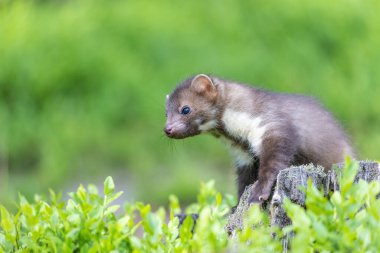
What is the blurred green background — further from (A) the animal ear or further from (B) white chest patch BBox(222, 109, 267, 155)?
(B) white chest patch BBox(222, 109, 267, 155)

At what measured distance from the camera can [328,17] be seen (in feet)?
36.7

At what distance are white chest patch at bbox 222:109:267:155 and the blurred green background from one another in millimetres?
3199

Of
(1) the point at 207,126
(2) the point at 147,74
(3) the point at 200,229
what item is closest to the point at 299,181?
(3) the point at 200,229

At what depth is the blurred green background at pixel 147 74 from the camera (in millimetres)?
9781

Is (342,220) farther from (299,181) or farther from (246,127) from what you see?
(246,127)

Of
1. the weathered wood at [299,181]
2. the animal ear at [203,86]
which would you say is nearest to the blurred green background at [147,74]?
the animal ear at [203,86]

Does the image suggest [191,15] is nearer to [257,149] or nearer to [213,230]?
[257,149]

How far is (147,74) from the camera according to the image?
1073 centimetres

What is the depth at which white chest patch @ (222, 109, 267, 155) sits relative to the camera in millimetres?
5684

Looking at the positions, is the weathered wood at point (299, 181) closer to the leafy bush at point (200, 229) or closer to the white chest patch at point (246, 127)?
the leafy bush at point (200, 229)

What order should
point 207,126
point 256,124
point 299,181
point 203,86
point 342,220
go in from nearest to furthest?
1. point 342,220
2. point 299,181
3. point 256,124
4. point 207,126
5. point 203,86

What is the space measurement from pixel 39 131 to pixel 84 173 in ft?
3.10

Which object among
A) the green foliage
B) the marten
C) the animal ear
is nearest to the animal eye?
the marten

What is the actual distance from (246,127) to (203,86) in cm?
56
